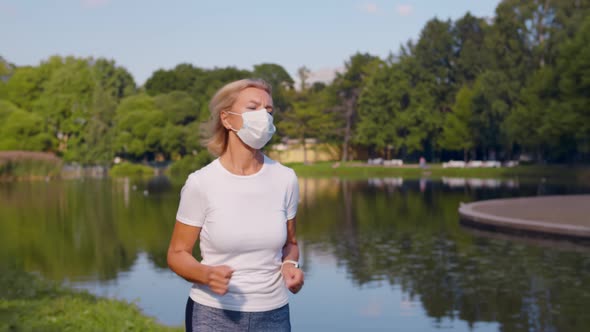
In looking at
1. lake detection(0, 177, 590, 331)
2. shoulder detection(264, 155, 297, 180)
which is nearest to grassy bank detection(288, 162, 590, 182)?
lake detection(0, 177, 590, 331)

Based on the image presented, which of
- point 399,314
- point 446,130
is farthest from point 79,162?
point 399,314

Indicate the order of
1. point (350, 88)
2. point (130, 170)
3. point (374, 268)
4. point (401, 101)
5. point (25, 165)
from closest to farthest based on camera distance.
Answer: point (374, 268) → point (25, 165) → point (130, 170) → point (401, 101) → point (350, 88)

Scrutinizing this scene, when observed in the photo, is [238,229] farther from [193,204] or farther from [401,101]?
[401,101]

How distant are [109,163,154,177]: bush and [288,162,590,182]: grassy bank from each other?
1648 cm

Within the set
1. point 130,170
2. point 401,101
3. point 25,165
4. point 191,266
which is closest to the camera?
point 191,266

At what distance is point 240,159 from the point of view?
3617 millimetres

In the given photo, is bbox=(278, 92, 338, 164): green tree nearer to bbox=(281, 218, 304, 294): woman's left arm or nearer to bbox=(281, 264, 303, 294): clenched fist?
bbox=(281, 218, 304, 294): woman's left arm

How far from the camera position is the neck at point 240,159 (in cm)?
360

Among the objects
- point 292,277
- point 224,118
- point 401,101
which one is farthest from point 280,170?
point 401,101

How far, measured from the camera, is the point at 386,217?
28000 mm

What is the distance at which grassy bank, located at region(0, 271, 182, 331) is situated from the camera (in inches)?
317

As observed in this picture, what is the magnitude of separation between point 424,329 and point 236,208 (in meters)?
8.36

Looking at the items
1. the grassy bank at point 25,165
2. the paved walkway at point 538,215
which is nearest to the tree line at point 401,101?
the grassy bank at point 25,165

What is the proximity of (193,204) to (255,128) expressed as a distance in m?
0.43
